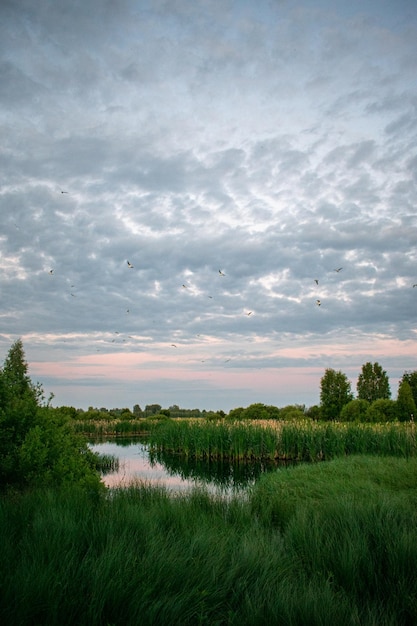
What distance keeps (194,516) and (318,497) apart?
16.0 ft

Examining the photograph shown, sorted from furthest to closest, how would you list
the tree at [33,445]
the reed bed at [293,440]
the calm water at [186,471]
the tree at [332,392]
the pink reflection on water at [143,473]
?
the tree at [332,392], the reed bed at [293,440], the calm water at [186,471], the pink reflection on water at [143,473], the tree at [33,445]

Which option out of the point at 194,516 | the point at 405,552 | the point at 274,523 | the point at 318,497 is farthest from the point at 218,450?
the point at 405,552

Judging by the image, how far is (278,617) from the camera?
3.83 m

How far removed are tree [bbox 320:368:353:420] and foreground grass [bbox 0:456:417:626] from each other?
3800 cm

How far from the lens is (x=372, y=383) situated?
4753cm

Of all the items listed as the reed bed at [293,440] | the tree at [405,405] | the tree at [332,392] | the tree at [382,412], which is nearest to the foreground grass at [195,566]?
the reed bed at [293,440]

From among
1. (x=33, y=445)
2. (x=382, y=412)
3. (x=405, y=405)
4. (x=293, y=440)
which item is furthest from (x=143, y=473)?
(x=405, y=405)

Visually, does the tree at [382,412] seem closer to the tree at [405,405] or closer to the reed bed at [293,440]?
the tree at [405,405]

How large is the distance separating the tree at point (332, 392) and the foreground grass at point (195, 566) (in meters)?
38.0

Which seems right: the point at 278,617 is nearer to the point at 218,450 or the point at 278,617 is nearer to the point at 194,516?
the point at 194,516

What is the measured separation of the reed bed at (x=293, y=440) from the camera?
19.6 meters

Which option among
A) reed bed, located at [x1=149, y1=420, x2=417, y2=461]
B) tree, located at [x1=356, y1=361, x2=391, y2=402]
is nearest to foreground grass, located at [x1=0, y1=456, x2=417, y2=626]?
reed bed, located at [x1=149, y1=420, x2=417, y2=461]

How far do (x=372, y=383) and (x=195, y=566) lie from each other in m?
46.4

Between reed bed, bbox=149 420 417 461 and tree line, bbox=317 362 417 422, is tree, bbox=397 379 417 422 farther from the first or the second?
reed bed, bbox=149 420 417 461
